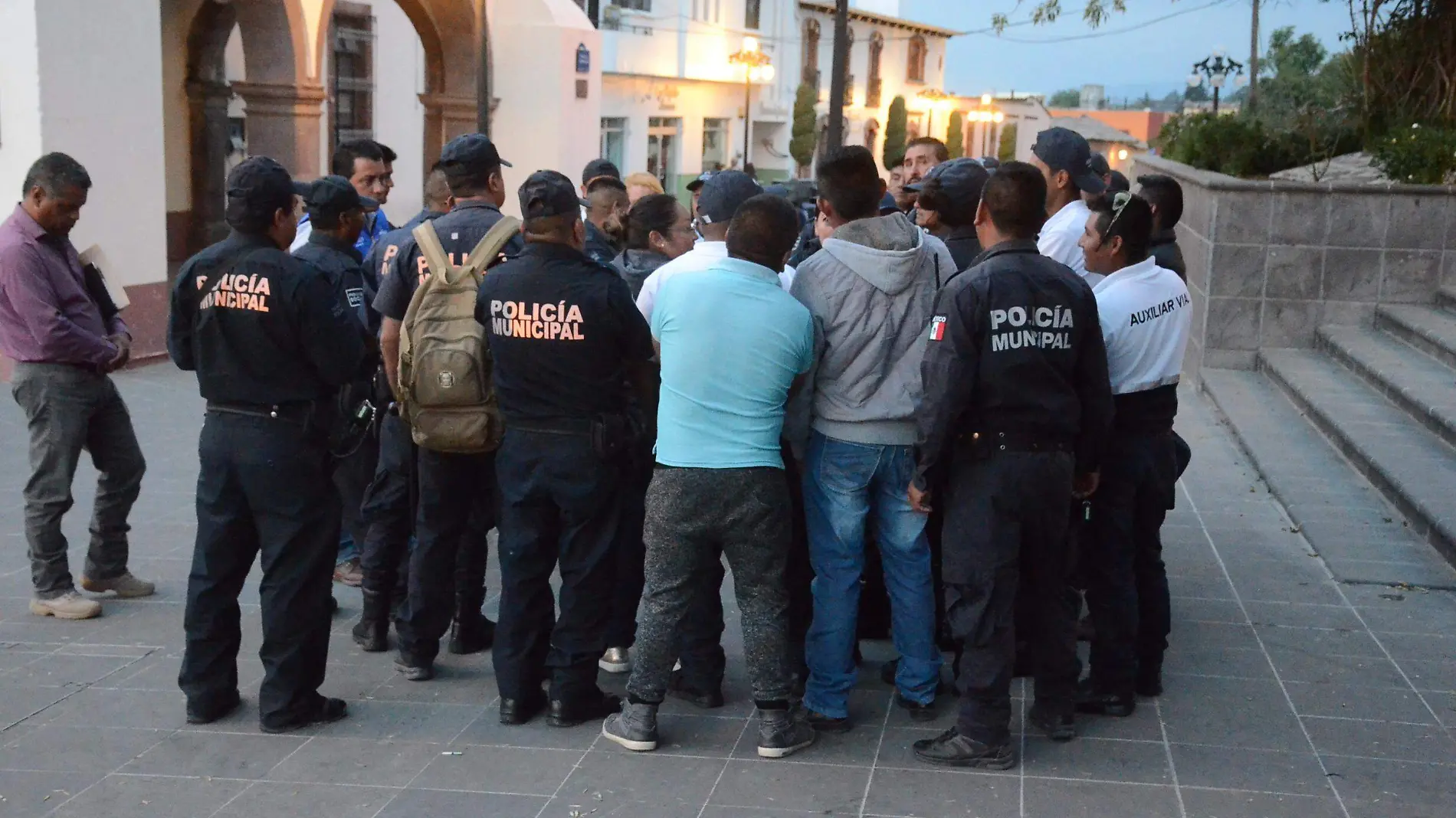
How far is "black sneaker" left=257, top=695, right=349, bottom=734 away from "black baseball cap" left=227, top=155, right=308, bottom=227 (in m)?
1.65

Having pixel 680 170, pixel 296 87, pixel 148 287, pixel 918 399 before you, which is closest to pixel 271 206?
pixel 918 399

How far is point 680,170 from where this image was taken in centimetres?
3753

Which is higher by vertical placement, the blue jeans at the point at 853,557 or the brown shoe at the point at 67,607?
the blue jeans at the point at 853,557

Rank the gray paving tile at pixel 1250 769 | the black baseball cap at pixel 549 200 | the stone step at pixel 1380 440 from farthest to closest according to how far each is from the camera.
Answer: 1. the stone step at pixel 1380 440
2. the black baseball cap at pixel 549 200
3. the gray paving tile at pixel 1250 769

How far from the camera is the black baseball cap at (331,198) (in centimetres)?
563

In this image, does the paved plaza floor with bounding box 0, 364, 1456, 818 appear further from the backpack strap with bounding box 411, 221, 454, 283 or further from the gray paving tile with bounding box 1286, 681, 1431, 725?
the backpack strap with bounding box 411, 221, 454, 283

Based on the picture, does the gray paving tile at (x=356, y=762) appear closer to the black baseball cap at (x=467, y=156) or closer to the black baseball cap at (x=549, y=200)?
the black baseball cap at (x=549, y=200)

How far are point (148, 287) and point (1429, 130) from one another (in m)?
10.3

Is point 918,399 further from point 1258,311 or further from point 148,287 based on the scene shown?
point 148,287

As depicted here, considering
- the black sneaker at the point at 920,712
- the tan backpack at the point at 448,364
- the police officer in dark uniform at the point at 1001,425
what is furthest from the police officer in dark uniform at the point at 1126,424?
the tan backpack at the point at 448,364

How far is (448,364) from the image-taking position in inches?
191

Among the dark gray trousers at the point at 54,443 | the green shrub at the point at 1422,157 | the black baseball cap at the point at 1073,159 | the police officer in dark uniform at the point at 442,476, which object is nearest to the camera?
the police officer in dark uniform at the point at 442,476

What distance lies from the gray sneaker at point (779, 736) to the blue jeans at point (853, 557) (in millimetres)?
198

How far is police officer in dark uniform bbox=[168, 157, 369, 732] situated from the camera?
4676 millimetres
